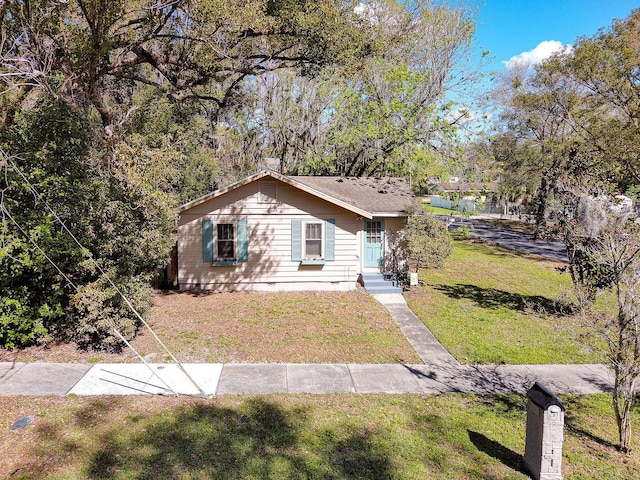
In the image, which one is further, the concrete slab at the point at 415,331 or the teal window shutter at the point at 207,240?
the teal window shutter at the point at 207,240

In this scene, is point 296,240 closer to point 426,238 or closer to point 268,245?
point 268,245

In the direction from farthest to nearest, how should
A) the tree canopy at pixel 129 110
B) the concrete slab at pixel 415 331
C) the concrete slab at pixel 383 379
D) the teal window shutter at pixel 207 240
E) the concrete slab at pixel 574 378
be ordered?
the teal window shutter at pixel 207 240 < the concrete slab at pixel 415 331 < the tree canopy at pixel 129 110 < the concrete slab at pixel 574 378 < the concrete slab at pixel 383 379

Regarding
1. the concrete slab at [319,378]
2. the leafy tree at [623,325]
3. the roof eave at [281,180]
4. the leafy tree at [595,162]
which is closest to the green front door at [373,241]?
the roof eave at [281,180]

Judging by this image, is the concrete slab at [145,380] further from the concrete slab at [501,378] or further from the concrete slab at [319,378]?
the concrete slab at [501,378]

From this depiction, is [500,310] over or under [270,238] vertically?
under

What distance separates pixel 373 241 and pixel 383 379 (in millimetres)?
7432

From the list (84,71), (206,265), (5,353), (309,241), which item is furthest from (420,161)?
(5,353)

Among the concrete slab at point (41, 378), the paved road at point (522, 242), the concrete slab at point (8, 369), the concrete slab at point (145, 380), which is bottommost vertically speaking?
the concrete slab at point (145, 380)

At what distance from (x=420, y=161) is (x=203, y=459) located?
1544 cm

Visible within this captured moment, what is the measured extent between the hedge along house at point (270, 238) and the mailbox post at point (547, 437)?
8.83 metres

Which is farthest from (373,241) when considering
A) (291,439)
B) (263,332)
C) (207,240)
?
(291,439)

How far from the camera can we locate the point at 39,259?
26.3 ft

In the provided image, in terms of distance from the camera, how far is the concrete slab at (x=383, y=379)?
25.0 feet

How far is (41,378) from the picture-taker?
7383 millimetres
